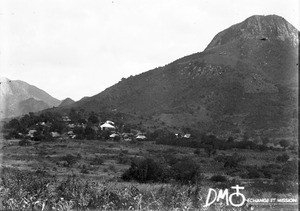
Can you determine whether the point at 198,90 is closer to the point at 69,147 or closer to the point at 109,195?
the point at 69,147

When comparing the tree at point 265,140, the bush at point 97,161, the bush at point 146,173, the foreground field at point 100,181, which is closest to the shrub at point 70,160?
the foreground field at point 100,181

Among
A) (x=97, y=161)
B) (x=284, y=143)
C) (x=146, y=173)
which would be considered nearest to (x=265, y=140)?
(x=284, y=143)

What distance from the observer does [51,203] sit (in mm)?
10188

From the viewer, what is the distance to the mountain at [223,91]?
80938 mm

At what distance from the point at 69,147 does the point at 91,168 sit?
12.0m

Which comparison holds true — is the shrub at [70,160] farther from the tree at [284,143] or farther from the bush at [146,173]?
the tree at [284,143]

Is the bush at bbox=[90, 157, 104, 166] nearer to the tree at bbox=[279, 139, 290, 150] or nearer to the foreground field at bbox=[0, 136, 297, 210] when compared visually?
the foreground field at bbox=[0, 136, 297, 210]

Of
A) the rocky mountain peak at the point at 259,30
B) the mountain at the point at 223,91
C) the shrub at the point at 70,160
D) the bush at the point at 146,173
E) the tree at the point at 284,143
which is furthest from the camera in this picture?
the rocky mountain peak at the point at 259,30

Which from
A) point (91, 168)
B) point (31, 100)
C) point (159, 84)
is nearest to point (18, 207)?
point (91, 168)

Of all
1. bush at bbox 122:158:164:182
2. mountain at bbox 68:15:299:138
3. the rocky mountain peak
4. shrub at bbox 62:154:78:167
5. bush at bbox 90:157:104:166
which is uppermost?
the rocky mountain peak

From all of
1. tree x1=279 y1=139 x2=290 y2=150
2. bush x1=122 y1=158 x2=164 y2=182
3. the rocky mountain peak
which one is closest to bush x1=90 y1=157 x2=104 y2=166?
bush x1=122 y1=158 x2=164 y2=182

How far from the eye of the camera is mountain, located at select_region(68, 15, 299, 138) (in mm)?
80938

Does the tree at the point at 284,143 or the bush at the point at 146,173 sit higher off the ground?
the bush at the point at 146,173

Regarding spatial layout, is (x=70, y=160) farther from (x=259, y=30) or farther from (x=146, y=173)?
(x=259, y=30)
